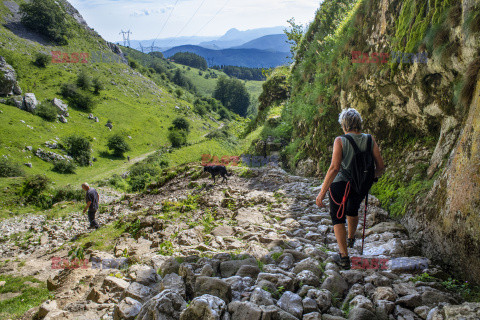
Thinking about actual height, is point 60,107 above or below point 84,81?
below

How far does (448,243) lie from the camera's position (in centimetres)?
360

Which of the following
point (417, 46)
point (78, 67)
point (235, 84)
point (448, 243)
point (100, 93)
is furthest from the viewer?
point (235, 84)

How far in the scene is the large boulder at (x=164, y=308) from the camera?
2.74m

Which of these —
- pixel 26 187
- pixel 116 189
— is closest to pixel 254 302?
pixel 26 187

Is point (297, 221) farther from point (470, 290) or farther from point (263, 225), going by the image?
point (470, 290)

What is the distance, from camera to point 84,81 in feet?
231

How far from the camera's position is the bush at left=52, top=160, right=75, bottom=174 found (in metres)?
38.2

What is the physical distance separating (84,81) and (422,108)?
8401cm

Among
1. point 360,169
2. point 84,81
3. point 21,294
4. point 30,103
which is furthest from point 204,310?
point 84,81

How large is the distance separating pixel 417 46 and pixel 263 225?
5.70 metres

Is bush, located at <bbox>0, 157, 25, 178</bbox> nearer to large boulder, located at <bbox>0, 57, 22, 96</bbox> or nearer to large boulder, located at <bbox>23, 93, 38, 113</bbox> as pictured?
large boulder, located at <bbox>23, 93, 38, 113</bbox>

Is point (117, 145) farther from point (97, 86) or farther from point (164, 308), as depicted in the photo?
point (164, 308)

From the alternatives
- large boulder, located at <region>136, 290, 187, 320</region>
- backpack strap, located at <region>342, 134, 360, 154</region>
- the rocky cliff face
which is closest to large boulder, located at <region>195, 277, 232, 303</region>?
large boulder, located at <region>136, 290, 187, 320</region>

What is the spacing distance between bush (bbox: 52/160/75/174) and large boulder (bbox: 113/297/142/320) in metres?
43.9
